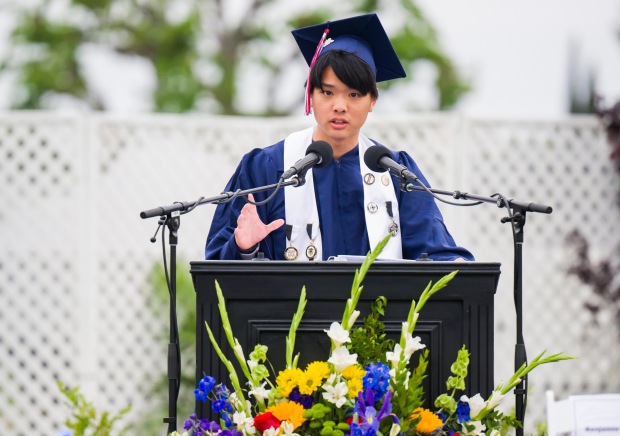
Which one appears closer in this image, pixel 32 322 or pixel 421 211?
pixel 421 211

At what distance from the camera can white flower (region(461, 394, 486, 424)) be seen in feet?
9.54

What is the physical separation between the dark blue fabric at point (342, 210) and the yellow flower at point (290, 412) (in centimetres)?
104

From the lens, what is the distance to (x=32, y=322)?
297 inches

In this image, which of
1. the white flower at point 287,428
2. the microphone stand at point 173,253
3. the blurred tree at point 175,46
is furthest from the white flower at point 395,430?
the blurred tree at point 175,46

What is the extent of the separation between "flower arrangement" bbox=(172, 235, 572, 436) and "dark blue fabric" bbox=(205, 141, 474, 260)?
78 centimetres

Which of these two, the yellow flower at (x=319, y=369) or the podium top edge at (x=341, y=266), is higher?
the podium top edge at (x=341, y=266)

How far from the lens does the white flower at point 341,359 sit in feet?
9.00

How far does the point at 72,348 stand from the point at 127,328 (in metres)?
0.45

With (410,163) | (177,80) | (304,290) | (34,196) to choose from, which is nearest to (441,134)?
(34,196)

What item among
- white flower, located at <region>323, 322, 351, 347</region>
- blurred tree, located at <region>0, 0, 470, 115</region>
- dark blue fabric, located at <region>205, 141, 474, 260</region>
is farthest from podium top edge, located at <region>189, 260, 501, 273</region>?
blurred tree, located at <region>0, 0, 470, 115</region>

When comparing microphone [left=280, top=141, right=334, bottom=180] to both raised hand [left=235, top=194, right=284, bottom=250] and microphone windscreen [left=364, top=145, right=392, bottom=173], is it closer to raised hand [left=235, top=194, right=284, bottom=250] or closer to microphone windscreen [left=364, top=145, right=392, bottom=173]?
microphone windscreen [left=364, top=145, right=392, bottom=173]

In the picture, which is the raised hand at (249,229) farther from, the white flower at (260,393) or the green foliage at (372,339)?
the white flower at (260,393)

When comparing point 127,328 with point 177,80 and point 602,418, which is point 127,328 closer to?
point 602,418

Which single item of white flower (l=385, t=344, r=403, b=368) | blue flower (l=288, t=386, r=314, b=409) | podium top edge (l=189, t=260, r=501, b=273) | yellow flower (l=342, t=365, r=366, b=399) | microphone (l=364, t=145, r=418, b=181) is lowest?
blue flower (l=288, t=386, r=314, b=409)
